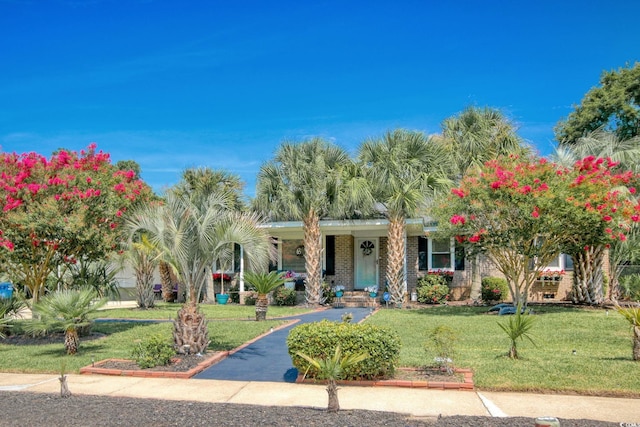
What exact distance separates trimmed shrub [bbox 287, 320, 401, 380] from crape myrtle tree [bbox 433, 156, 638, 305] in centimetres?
673

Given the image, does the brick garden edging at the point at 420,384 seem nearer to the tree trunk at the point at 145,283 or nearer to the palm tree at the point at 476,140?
the tree trunk at the point at 145,283

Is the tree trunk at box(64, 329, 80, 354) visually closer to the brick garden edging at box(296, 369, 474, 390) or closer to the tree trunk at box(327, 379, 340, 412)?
the brick garden edging at box(296, 369, 474, 390)

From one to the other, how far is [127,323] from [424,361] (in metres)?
9.64

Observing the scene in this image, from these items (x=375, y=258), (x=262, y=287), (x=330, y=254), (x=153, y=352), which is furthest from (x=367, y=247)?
(x=153, y=352)

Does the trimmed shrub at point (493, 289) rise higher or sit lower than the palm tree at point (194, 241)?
lower

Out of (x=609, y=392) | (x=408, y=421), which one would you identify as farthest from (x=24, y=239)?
(x=609, y=392)

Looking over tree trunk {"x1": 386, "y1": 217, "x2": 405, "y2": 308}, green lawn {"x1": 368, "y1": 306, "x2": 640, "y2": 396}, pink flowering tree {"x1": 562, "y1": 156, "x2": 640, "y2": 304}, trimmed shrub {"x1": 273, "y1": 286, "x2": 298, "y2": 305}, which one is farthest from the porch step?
pink flowering tree {"x1": 562, "y1": 156, "x2": 640, "y2": 304}

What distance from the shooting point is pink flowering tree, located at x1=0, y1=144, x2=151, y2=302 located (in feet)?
39.1

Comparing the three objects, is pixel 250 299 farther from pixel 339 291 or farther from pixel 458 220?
pixel 458 220

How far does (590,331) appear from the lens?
40.0ft

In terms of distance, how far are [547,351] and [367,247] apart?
48.7 ft

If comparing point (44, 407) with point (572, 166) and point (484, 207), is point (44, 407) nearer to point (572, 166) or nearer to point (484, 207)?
point (484, 207)

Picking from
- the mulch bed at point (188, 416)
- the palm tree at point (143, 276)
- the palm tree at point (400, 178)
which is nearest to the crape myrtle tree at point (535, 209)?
the palm tree at point (400, 178)

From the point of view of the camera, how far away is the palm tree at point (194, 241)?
1011cm
